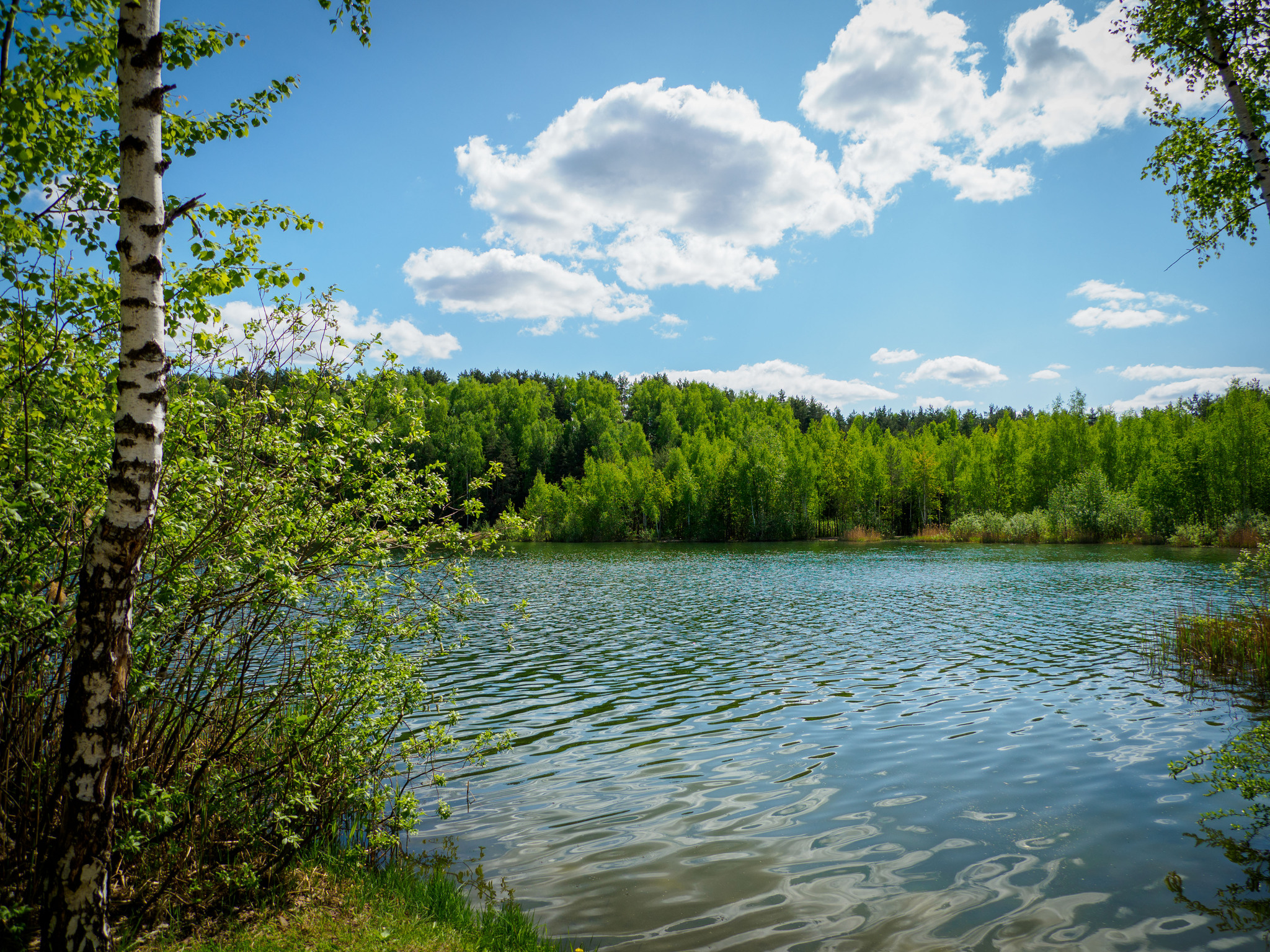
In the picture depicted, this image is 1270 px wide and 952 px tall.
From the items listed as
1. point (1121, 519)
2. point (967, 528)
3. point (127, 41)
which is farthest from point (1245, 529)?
point (127, 41)

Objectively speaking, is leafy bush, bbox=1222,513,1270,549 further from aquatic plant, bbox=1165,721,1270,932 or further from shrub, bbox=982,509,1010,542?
aquatic plant, bbox=1165,721,1270,932

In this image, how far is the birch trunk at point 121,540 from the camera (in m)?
4.38

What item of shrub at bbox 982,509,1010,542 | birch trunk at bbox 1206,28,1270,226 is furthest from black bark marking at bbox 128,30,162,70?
Answer: shrub at bbox 982,509,1010,542

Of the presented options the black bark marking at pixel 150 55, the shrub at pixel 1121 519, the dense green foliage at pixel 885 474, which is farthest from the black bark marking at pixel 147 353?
the shrub at pixel 1121 519

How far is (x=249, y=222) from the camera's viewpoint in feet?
19.7

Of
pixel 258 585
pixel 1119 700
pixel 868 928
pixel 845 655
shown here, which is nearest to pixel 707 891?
pixel 868 928

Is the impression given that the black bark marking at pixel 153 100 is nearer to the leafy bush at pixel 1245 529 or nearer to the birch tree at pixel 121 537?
the birch tree at pixel 121 537

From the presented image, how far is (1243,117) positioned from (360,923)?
15.3 meters

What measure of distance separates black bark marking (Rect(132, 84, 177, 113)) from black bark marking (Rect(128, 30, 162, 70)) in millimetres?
139

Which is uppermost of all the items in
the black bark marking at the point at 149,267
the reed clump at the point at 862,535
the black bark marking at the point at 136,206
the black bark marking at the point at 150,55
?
the black bark marking at the point at 150,55

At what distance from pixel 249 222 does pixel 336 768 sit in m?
5.61

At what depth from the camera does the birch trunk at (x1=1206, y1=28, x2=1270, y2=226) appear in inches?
391

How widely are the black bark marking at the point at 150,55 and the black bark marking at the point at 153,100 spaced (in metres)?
0.14

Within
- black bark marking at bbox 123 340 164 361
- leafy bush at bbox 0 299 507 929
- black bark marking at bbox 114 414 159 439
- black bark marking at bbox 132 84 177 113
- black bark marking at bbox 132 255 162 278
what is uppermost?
black bark marking at bbox 132 84 177 113
